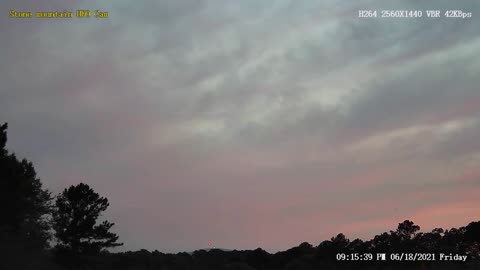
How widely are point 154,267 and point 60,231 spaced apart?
4973 cm

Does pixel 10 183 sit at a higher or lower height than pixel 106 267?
higher

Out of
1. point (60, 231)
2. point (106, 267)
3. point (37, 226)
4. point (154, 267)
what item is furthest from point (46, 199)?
point (154, 267)

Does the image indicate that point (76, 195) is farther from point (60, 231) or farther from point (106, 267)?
point (106, 267)

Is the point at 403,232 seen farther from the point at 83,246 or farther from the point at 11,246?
the point at 11,246

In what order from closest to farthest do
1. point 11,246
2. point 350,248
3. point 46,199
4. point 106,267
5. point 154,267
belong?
point 11,246 < point 46,199 < point 106,267 < point 154,267 < point 350,248

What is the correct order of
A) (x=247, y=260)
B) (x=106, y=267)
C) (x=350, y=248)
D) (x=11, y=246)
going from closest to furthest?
1. (x=11, y=246)
2. (x=106, y=267)
3. (x=350, y=248)
4. (x=247, y=260)

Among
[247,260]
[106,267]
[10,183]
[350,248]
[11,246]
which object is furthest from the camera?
[247,260]

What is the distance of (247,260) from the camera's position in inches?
4707

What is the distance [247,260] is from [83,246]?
69444mm

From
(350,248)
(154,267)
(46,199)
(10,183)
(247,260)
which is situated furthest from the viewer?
(247,260)

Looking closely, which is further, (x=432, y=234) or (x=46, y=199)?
(x=432, y=234)

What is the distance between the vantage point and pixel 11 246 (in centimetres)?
4125

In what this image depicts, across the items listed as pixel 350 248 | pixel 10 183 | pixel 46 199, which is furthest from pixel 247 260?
pixel 10 183

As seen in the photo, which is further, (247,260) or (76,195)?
(247,260)
